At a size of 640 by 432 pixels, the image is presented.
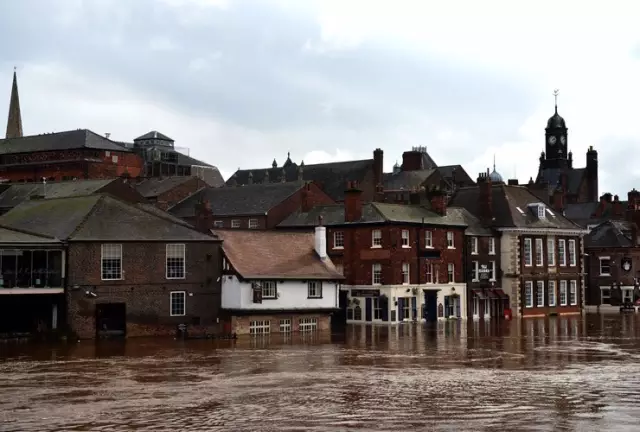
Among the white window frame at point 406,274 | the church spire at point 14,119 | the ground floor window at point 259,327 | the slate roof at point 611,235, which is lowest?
the ground floor window at point 259,327

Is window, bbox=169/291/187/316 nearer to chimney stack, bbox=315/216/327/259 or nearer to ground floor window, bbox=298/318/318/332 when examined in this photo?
ground floor window, bbox=298/318/318/332

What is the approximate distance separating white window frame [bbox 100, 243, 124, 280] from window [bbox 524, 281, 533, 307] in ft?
125

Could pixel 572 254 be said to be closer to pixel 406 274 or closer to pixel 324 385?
pixel 406 274

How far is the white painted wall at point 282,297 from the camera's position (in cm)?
5772

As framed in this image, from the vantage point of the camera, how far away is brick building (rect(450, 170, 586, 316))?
80.8 meters

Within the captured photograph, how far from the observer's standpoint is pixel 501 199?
82.9m

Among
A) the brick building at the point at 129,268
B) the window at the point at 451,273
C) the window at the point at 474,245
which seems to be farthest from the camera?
the window at the point at 474,245

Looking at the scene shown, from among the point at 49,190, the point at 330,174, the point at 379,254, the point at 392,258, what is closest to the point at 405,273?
the point at 392,258

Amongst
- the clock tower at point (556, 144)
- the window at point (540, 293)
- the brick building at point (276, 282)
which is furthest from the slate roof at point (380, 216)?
the clock tower at point (556, 144)

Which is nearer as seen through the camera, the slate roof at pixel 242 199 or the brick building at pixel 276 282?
the brick building at pixel 276 282

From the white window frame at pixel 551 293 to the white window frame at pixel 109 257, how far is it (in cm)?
4164

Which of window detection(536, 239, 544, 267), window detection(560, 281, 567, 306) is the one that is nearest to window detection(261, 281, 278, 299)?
window detection(536, 239, 544, 267)

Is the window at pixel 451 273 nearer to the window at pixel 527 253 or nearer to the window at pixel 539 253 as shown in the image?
the window at pixel 527 253

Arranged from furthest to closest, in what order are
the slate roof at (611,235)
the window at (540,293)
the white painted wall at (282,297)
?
the slate roof at (611,235) → the window at (540,293) → the white painted wall at (282,297)
